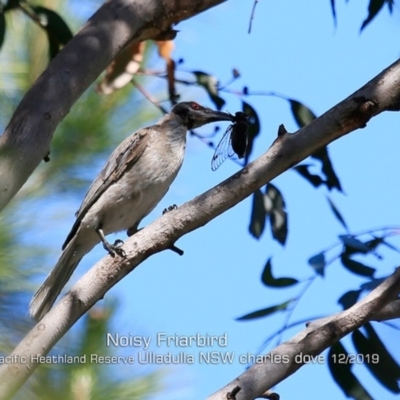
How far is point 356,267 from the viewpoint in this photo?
142 inches

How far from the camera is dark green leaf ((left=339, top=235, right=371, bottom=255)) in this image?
3.58 meters

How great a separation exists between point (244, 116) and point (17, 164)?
154cm

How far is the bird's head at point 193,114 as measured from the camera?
15.3 ft

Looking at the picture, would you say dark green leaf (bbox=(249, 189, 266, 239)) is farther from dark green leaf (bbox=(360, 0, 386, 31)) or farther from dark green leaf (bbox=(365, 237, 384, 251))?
dark green leaf (bbox=(360, 0, 386, 31))

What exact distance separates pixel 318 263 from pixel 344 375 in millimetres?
456

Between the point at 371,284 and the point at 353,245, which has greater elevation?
the point at 353,245

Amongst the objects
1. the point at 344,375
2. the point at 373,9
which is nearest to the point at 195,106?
the point at 373,9

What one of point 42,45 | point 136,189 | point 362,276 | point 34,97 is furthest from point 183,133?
point 34,97

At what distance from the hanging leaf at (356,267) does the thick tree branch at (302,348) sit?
74 cm

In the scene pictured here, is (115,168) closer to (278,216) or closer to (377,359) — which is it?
(278,216)

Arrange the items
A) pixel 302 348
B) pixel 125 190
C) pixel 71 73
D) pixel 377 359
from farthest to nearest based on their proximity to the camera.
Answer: pixel 125 190 < pixel 377 359 < pixel 71 73 < pixel 302 348

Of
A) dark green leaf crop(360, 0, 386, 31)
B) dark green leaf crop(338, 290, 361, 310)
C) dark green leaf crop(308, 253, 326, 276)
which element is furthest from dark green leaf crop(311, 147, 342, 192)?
dark green leaf crop(338, 290, 361, 310)

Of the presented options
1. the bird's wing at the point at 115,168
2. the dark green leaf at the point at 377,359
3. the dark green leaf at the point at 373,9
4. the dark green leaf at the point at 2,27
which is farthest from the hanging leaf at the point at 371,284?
the dark green leaf at the point at 2,27

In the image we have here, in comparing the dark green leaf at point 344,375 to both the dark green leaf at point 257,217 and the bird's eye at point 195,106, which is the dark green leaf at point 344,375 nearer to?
the dark green leaf at point 257,217
